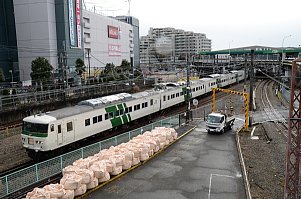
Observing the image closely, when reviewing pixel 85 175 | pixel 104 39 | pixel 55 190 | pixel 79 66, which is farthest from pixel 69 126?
pixel 104 39

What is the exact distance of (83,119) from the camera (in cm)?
1920

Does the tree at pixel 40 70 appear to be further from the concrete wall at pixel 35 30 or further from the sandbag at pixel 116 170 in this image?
the sandbag at pixel 116 170

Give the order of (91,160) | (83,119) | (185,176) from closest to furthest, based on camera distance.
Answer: (91,160)
(185,176)
(83,119)

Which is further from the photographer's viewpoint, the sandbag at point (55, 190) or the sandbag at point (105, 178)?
the sandbag at point (105, 178)

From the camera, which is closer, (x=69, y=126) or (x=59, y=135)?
(x=59, y=135)

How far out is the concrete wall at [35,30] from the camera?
5494 cm

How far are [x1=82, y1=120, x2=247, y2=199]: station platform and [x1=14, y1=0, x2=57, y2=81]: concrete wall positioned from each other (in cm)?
4368

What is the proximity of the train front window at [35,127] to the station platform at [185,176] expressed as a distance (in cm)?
544

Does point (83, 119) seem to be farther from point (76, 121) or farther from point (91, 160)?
point (91, 160)

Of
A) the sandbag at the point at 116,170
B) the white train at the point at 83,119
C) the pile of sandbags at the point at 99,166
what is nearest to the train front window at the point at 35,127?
the white train at the point at 83,119

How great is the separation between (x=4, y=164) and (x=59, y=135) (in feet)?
11.6

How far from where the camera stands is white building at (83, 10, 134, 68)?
70750mm

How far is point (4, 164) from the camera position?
1698 centimetres

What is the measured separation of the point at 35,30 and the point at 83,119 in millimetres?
43319
